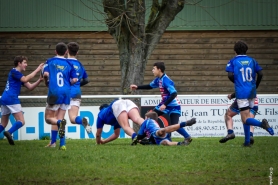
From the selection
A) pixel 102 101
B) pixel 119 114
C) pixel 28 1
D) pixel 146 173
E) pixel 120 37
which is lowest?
pixel 146 173

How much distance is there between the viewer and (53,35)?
→ 27297mm

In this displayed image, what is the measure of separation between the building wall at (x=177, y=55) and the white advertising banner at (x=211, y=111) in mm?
7411

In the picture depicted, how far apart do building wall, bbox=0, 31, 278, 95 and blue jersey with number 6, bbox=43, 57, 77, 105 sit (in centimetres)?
1471

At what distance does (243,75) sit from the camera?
1266 cm

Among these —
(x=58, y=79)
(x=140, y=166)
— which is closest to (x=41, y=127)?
(x=58, y=79)

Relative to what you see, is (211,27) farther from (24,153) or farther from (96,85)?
(24,153)

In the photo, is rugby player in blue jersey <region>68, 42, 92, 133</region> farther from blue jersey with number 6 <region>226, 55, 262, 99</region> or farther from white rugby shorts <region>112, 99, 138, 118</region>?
blue jersey with number 6 <region>226, 55, 262, 99</region>

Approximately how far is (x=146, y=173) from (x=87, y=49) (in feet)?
62.5

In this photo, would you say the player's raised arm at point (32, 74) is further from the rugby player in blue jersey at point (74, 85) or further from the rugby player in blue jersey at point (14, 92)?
the rugby player in blue jersey at point (74, 85)

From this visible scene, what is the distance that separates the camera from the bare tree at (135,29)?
2027 centimetres

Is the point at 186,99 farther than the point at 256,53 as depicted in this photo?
No

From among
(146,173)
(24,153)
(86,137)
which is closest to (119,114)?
(24,153)

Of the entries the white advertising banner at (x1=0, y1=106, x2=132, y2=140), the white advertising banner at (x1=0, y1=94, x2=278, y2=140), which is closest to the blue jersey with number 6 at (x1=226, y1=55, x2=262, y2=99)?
the white advertising banner at (x1=0, y1=94, x2=278, y2=140)

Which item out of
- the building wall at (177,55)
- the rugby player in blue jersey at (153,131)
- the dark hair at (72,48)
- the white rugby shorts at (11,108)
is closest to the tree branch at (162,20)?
the building wall at (177,55)
